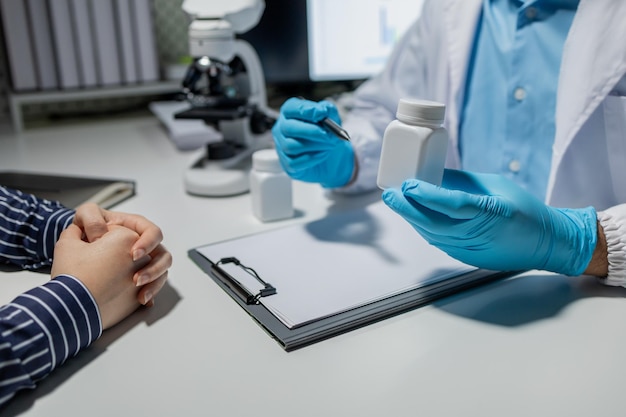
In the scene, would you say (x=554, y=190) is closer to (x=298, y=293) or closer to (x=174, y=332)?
(x=298, y=293)

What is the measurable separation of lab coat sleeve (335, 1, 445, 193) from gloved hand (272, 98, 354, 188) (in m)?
0.10

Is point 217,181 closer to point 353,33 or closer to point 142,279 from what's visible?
point 142,279

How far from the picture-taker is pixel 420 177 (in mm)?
584

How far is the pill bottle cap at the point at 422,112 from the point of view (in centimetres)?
55

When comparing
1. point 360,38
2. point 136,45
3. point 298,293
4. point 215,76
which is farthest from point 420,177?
point 136,45

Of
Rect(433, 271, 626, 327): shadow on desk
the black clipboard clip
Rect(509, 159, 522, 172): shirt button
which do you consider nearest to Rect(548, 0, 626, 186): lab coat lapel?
Rect(509, 159, 522, 172): shirt button

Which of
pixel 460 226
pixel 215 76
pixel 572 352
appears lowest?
pixel 572 352

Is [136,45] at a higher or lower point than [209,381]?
higher

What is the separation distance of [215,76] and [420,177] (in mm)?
546

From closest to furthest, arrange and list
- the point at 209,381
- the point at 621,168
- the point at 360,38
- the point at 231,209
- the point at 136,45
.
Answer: the point at 209,381, the point at 621,168, the point at 231,209, the point at 360,38, the point at 136,45

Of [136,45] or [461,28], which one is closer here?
[461,28]

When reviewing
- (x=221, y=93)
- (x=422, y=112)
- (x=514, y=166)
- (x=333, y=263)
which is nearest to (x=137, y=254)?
(x=333, y=263)

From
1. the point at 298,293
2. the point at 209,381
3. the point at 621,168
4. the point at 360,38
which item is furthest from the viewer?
the point at 360,38

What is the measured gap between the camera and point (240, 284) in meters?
0.63
